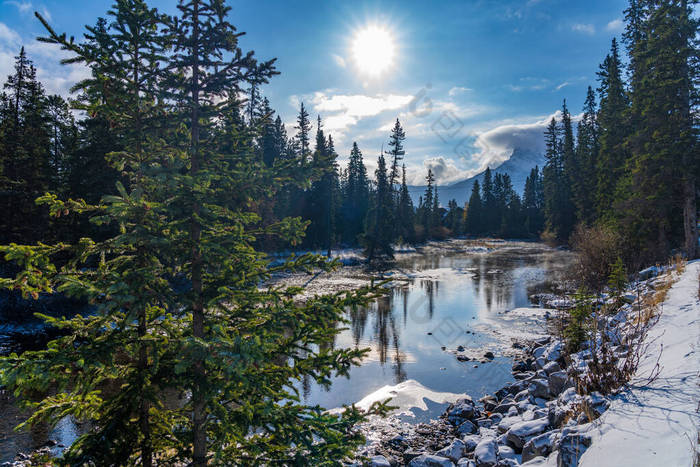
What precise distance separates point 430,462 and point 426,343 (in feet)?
25.3

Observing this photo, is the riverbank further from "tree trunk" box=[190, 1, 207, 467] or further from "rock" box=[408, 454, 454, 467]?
"tree trunk" box=[190, 1, 207, 467]

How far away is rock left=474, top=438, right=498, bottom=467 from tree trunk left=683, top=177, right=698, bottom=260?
1920 centimetres

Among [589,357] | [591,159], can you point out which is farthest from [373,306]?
[591,159]

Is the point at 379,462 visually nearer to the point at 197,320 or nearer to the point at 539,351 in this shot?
the point at 197,320

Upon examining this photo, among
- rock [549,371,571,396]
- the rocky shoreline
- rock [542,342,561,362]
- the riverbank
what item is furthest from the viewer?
rock [542,342,561,362]

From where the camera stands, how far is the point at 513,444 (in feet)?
19.3

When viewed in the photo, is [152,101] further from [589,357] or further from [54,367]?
[589,357]

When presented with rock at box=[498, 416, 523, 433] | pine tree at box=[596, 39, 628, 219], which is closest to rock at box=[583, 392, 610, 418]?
rock at box=[498, 416, 523, 433]

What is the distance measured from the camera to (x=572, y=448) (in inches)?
161

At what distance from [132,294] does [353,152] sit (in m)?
63.1

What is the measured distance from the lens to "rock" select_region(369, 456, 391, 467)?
6178 millimetres

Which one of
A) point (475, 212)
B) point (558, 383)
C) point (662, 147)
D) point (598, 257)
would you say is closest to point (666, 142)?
point (662, 147)

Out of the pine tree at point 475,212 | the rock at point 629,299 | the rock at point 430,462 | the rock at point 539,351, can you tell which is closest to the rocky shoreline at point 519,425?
the rock at point 430,462

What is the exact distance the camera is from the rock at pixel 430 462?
6.05 metres
